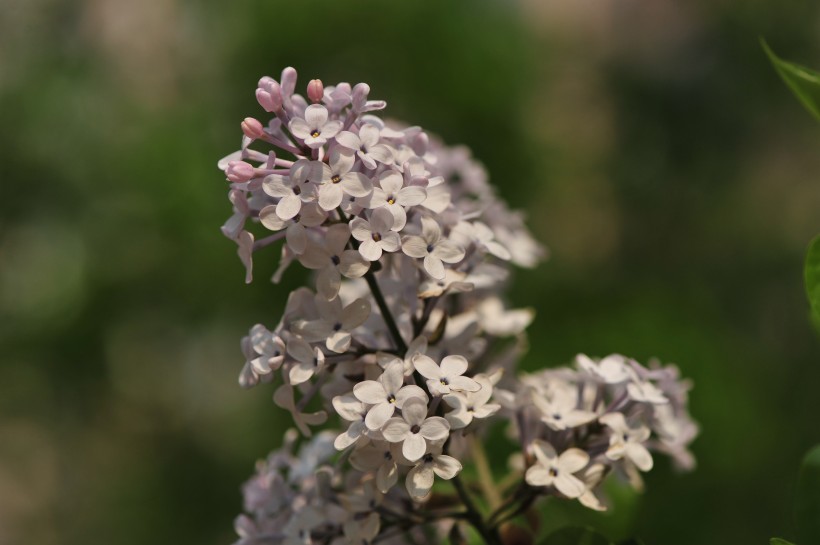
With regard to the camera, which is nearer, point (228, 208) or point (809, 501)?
point (809, 501)

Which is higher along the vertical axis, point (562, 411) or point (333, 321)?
point (333, 321)

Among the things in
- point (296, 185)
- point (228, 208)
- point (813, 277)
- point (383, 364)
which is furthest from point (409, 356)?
point (228, 208)

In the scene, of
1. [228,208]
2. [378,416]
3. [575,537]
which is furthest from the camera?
[228,208]

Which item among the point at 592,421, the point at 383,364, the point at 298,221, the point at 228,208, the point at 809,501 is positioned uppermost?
the point at 228,208

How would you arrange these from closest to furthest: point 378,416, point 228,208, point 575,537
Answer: point 378,416
point 575,537
point 228,208

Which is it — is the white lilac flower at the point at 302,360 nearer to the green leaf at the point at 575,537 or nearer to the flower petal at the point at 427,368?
the flower petal at the point at 427,368

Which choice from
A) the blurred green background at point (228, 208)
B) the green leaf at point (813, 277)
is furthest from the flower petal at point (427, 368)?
the blurred green background at point (228, 208)

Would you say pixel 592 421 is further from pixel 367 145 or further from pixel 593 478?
pixel 367 145
